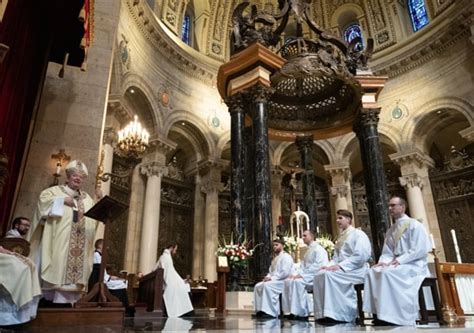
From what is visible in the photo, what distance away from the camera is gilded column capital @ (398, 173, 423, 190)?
605 inches

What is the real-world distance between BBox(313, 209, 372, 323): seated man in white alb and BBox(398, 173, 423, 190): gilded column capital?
448 inches

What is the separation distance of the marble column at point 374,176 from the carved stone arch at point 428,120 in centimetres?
619

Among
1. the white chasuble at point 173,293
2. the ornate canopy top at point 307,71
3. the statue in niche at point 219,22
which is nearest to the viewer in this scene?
the white chasuble at point 173,293

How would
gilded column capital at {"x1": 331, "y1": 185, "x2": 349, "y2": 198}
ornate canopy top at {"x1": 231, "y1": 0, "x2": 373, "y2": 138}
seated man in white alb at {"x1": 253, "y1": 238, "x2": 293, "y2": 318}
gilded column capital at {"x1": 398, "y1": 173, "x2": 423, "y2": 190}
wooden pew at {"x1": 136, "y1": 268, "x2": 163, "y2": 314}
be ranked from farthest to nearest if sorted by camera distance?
gilded column capital at {"x1": 331, "y1": 185, "x2": 349, "y2": 198}
gilded column capital at {"x1": 398, "y1": 173, "x2": 423, "y2": 190}
ornate canopy top at {"x1": 231, "y1": 0, "x2": 373, "y2": 138}
wooden pew at {"x1": 136, "y1": 268, "x2": 163, "y2": 314}
seated man in white alb at {"x1": 253, "y1": 238, "x2": 293, "y2": 318}

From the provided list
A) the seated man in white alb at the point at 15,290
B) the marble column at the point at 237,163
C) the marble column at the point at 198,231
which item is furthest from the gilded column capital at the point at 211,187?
the seated man in white alb at the point at 15,290

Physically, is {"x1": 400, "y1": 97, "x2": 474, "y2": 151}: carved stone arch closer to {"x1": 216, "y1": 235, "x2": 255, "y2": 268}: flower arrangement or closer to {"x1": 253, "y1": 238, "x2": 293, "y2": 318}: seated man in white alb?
{"x1": 216, "y1": 235, "x2": 255, "y2": 268}: flower arrangement

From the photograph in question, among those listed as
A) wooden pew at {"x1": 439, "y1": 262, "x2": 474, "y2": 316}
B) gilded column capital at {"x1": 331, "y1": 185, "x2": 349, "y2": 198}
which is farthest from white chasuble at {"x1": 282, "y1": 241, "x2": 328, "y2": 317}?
gilded column capital at {"x1": 331, "y1": 185, "x2": 349, "y2": 198}

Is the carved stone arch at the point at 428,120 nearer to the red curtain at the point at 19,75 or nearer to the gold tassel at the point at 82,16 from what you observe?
the gold tassel at the point at 82,16

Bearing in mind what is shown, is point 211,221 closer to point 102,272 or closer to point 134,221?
point 134,221

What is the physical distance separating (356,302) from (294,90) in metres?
7.74

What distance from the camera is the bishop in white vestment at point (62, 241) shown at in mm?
4172

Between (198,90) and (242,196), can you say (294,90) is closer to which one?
(242,196)

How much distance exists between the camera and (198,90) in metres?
16.6

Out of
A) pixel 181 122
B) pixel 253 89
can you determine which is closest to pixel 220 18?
pixel 181 122
